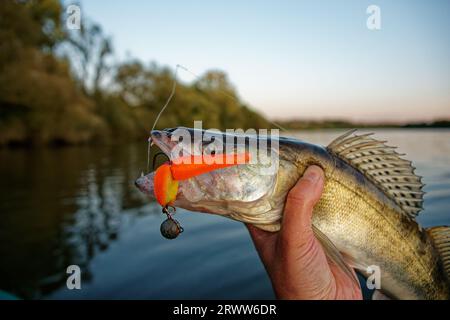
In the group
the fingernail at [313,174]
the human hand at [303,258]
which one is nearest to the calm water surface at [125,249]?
the fingernail at [313,174]

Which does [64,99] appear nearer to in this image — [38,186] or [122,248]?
[38,186]

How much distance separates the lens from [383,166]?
102 inches

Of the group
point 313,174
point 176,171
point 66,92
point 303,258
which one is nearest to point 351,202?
point 313,174

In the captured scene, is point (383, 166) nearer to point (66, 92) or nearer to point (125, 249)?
point (125, 249)

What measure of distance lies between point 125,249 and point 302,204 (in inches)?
227

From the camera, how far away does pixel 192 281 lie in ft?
18.4

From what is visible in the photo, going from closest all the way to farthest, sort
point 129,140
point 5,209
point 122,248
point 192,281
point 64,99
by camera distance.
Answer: point 192,281
point 122,248
point 5,209
point 64,99
point 129,140

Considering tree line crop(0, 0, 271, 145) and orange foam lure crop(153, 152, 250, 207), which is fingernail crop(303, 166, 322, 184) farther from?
tree line crop(0, 0, 271, 145)

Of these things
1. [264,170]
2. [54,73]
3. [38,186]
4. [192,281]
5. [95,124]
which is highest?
[54,73]

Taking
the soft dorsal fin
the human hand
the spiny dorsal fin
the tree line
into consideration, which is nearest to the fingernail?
the human hand

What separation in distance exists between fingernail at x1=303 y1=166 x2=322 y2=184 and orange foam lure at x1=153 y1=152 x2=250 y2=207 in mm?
596

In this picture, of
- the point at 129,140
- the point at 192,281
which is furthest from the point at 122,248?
the point at 129,140

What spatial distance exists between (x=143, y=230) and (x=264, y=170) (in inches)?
267

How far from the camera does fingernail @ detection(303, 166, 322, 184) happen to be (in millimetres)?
2227
